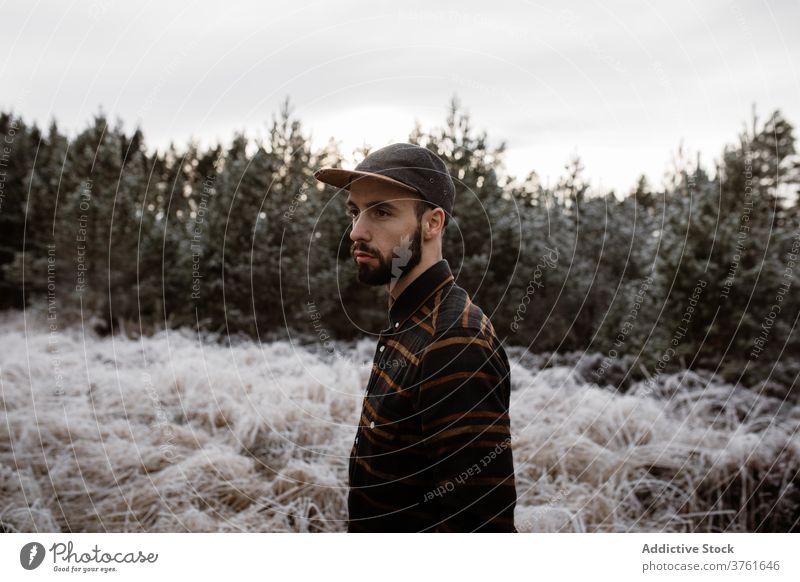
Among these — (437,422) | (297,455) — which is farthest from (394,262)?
(297,455)

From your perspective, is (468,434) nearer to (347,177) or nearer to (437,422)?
(437,422)

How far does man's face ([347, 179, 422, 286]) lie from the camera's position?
5.72 ft

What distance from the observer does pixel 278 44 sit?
320 centimetres

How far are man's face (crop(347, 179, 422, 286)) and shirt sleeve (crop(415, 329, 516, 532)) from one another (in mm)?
391

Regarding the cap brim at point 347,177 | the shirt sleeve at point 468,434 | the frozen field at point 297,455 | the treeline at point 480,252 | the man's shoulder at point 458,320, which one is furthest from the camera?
the treeline at point 480,252

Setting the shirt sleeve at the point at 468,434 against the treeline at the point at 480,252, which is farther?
the treeline at the point at 480,252

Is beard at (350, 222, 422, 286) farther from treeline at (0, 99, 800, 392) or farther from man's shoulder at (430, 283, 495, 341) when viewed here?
treeline at (0, 99, 800, 392)

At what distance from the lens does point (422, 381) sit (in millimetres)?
1476

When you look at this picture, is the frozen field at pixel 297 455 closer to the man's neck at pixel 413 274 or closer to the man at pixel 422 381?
the man at pixel 422 381

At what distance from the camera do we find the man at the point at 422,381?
1.40 metres

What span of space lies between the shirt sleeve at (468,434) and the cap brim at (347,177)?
1.66 feet

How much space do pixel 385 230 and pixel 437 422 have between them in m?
0.63

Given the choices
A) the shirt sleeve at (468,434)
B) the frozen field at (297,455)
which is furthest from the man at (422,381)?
the frozen field at (297,455)
